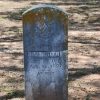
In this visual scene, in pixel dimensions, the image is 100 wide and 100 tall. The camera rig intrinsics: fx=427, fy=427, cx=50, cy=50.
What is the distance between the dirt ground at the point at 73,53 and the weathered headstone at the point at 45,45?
120 centimetres

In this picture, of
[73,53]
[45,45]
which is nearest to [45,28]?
[45,45]

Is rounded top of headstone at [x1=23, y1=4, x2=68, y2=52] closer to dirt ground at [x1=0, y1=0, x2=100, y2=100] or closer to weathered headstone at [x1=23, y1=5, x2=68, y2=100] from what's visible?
weathered headstone at [x1=23, y1=5, x2=68, y2=100]

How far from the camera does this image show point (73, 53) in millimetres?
9742

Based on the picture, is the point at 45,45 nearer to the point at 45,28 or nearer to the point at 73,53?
the point at 45,28

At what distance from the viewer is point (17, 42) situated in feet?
35.6

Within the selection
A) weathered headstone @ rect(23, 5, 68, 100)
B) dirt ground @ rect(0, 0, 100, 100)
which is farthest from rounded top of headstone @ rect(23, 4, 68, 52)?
dirt ground @ rect(0, 0, 100, 100)

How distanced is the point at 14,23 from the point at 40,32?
7.77 m

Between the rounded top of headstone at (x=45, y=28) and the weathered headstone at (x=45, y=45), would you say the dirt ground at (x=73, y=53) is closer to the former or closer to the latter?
the weathered headstone at (x=45, y=45)

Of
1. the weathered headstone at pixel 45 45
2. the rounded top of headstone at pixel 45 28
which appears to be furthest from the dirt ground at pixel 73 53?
the rounded top of headstone at pixel 45 28

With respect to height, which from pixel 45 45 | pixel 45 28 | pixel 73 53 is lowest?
pixel 73 53

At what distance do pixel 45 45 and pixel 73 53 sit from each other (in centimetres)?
404

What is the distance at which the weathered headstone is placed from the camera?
5.70 m

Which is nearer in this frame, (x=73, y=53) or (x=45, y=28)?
(x=45, y=28)

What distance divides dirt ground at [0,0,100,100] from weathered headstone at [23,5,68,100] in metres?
1.20
